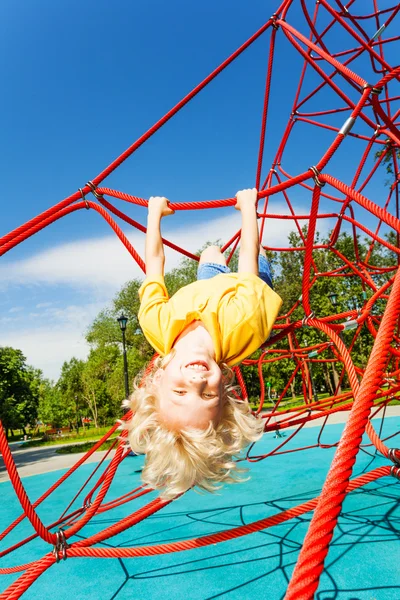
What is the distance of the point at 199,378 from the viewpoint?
1244mm

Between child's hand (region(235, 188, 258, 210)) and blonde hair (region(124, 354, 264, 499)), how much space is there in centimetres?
64

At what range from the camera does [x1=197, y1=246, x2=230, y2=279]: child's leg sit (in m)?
1.87

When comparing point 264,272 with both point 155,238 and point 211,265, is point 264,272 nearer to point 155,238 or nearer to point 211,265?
point 211,265

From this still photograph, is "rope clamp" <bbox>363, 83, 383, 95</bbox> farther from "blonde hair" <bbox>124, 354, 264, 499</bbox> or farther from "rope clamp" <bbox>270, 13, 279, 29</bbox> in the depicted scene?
"rope clamp" <bbox>270, 13, 279, 29</bbox>

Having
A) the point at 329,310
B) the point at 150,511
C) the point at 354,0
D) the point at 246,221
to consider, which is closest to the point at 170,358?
the point at 246,221

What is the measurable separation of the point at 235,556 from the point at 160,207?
2.58 metres

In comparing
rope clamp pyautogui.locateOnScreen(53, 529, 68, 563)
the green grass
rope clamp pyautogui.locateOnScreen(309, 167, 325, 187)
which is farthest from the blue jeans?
the green grass

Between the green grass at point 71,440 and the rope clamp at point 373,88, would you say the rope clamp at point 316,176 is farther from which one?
the green grass at point 71,440

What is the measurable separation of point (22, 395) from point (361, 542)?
43.1 ft

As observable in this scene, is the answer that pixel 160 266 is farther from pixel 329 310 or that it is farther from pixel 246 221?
pixel 329 310

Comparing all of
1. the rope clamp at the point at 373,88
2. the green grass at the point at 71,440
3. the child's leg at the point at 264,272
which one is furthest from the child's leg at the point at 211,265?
the green grass at the point at 71,440

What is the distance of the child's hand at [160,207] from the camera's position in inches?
→ 68.0

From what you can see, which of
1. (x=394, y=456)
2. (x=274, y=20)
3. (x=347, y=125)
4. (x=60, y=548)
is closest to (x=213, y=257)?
(x=347, y=125)

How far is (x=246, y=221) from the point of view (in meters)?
1.61
